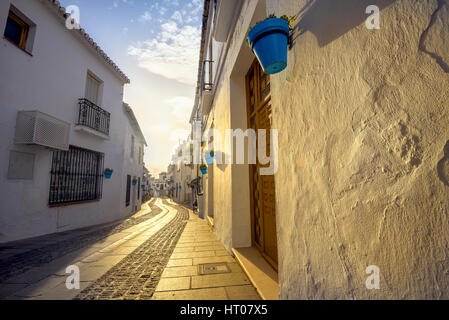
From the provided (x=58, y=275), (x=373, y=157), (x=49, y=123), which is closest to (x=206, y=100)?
(x=49, y=123)

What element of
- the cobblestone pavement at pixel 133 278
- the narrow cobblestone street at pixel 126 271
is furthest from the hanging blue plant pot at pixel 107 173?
the cobblestone pavement at pixel 133 278

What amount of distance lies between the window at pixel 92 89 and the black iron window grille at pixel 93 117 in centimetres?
50

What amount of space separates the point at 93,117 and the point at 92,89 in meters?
1.41

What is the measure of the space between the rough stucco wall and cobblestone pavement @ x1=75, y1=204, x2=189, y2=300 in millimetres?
1742

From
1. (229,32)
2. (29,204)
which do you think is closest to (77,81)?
(29,204)

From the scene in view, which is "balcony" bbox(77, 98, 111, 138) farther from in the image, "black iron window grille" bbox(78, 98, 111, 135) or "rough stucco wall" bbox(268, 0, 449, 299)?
"rough stucco wall" bbox(268, 0, 449, 299)

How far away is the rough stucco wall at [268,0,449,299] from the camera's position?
0.67 meters

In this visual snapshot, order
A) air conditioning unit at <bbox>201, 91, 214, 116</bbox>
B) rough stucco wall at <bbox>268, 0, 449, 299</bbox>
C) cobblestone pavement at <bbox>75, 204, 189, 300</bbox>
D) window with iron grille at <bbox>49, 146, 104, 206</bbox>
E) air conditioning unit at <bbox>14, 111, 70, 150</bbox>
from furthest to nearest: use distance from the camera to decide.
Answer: air conditioning unit at <bbox>201, 91, 214, 116</bbox> < window with iron grille at <bbox>49, 146, 104, 206</bbox> < air conditioning unit at <bbox>14, 111, 70, 150</bbox> < cobblestone pavement at <bbox>75, 204, 189, 300</bbox> < rough stucco wall at <bbox>268, 0, 449, 299</bbox>

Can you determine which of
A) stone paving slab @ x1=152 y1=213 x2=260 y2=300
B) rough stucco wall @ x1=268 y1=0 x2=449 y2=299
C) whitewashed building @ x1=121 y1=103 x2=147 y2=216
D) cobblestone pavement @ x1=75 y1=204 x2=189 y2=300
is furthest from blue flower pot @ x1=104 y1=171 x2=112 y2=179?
rough stucco wall @ x1=268 y1=0 x2=449 y2=299

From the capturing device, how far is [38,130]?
195 inches

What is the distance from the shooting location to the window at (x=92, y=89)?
25.5 ft

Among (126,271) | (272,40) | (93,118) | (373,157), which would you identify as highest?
(93,118)

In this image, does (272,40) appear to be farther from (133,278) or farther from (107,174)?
(107,174)
